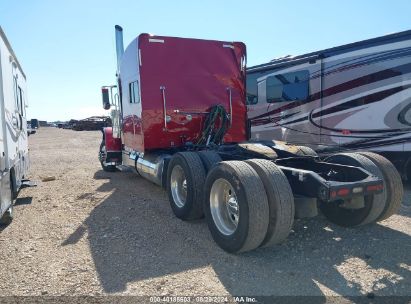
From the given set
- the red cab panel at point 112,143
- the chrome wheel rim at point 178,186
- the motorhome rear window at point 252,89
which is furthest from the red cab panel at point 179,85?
the motorhome rear window at point 252,89

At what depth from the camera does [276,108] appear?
375 inches

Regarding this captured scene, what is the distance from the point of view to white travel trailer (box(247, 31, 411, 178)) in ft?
23.4

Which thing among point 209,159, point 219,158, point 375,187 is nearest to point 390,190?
point 375,187

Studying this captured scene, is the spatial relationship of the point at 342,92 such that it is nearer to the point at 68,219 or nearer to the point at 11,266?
the point at 68,219

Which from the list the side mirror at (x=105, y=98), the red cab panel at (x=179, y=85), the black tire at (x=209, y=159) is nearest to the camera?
the black tire at (x=209, y=159)

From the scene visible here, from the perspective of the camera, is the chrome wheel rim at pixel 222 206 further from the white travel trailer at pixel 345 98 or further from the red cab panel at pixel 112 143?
the red cab panel at pixel 112 143

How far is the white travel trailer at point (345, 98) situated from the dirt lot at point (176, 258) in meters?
1.88

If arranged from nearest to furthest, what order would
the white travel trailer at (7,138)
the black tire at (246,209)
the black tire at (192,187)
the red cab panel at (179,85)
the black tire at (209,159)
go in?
the black tire at (246,209) → the white travel trailer at (7,138) → the black tire at (192,187) → the black tire at (209,159) → the red cab panel at (179,85)

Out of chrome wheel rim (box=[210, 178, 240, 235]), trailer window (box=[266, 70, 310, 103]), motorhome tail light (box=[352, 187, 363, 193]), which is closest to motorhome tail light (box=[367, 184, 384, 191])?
motorhome tail light (box=[352, 187, 363, 193])

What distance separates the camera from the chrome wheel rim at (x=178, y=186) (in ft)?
18.7

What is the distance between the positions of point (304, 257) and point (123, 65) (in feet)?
19.0

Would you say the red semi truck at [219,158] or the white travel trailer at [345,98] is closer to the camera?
the red semi truck at [219,158]

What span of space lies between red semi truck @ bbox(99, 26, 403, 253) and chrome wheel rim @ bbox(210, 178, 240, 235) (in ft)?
0.04

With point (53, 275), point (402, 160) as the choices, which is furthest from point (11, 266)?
point (402, 160)
